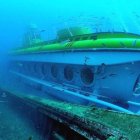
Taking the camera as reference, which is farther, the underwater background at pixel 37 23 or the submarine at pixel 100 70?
the underwater background at pixel 37 23

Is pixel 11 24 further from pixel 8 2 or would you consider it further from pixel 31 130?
pixel 31 130

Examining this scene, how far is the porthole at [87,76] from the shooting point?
567 centimetres

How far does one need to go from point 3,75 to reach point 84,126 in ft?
35.1

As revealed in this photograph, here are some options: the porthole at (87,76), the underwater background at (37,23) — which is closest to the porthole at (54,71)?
the underwater background at (37,23)

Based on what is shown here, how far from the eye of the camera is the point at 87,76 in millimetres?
5852

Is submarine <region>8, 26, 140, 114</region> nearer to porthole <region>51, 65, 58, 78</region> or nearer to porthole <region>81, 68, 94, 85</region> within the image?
porthole <region>81, 68, 94, 85</region>

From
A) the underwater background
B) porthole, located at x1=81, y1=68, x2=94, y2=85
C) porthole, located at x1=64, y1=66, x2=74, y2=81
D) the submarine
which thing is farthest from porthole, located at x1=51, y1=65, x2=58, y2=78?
porthole, located at x1=81, y1=68, x2=94, y2=85

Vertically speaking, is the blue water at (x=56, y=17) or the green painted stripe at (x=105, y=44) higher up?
the blue water at (x=56, y=17)

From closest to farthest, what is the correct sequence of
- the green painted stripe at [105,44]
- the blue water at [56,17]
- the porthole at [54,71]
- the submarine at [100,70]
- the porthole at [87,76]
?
1. the green painted stripe at [105,44]
2. the submarine at [100,70]
3. the porthole at [87,76]
4. the porthole at [54,71]
5. the blue water at [56,17]

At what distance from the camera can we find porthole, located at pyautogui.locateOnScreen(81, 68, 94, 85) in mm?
5669

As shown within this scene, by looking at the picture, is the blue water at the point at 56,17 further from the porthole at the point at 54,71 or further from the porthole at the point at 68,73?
the porthole at the point at 68,73

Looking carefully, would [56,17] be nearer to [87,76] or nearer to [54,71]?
[54,71]

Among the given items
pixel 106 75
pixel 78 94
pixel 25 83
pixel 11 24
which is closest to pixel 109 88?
pixel 106 75

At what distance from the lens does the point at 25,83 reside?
33.6 ft
